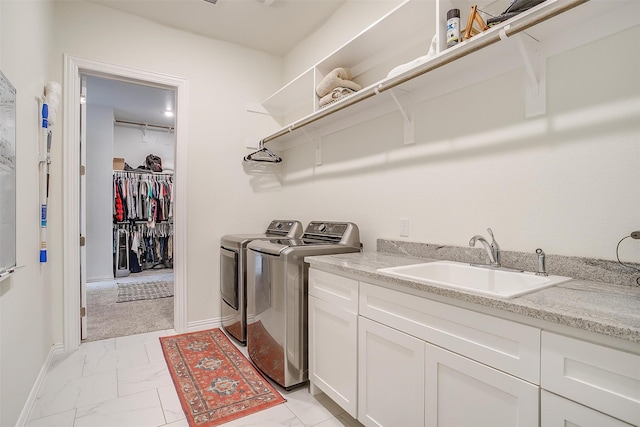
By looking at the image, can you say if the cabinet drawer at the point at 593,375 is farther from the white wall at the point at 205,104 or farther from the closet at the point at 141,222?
the closet at the point at 141,222

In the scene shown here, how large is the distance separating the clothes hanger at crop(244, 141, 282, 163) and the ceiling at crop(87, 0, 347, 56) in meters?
1.06

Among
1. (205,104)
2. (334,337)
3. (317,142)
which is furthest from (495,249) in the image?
(205,104)

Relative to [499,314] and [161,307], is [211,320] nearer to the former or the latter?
[161,307]

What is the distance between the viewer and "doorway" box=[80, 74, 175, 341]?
4.00m

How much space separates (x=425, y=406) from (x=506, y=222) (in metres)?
0.90

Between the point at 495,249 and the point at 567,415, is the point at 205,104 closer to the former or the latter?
the point at 495,249

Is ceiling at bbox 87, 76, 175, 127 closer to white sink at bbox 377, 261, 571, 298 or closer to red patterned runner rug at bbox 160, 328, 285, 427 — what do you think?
red patterned runner rug at bbox 160, 328, 285, 427

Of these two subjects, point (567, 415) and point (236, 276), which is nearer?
point (567, 415)

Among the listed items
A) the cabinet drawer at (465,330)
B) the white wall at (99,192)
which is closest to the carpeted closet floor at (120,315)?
the white wall at (99,192)

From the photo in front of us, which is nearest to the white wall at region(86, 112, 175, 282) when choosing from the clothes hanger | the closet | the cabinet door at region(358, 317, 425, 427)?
the closet

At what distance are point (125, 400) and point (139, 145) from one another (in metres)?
5.57

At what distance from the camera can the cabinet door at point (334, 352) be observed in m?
1.59

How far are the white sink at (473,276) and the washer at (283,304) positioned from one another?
662mm

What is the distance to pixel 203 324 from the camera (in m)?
3.11
